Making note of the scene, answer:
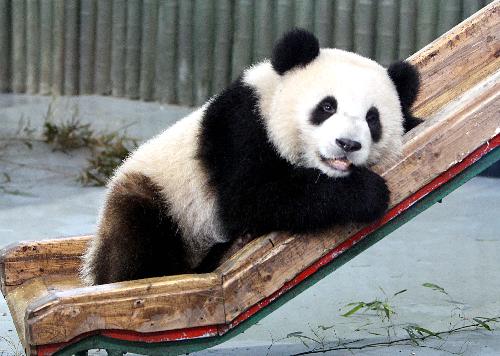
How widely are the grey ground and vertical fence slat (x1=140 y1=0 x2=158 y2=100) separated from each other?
130mm

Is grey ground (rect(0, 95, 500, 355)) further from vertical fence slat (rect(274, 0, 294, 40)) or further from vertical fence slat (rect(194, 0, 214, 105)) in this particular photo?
vertical fence slat (rect(274, 0, 294, 40))

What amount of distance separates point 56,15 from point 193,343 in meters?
4.65

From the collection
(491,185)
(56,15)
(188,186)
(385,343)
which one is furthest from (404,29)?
(188,186)

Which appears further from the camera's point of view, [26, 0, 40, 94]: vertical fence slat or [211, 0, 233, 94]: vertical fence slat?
[26, 0, 40, 94]: vertical fence slat

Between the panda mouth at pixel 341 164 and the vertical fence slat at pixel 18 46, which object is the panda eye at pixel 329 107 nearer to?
the panda mouth at pixel 341 164

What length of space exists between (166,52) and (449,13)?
1.92m

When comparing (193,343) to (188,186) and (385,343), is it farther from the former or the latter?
(385,343)

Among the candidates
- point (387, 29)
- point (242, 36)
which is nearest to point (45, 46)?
point (242, 36)

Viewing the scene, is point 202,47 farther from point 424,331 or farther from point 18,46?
point 424,331

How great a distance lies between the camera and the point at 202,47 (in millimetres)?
6824

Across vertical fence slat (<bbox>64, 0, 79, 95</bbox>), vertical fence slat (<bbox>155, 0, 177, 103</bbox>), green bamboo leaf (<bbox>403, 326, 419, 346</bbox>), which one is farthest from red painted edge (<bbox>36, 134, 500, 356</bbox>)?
vertical fence slat (<bbox>64, 0, 79, 95</bbox>)

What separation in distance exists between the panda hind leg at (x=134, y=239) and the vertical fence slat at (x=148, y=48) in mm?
3798

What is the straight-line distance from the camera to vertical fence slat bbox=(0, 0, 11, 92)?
23.6ft

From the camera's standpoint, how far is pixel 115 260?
9.98ft
